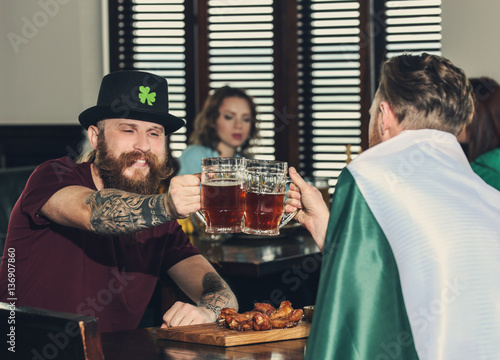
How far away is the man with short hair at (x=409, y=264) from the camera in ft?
5.11

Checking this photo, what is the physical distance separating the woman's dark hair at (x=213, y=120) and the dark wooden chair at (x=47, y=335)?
10.2 feet

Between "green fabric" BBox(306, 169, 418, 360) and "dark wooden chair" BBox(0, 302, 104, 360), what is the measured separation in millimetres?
521

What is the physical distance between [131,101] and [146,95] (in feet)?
0.20

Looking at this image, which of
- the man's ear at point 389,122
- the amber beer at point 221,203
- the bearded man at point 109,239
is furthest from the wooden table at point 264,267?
the man's ear at point 389,122

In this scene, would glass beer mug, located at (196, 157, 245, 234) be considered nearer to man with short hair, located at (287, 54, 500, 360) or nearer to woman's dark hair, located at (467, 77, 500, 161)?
man with short hair, located at (287, 54, 500, 360)

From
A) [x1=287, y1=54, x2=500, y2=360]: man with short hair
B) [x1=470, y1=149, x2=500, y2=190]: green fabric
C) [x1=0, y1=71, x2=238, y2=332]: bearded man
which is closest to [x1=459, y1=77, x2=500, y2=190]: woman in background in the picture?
[x1=470, y1=149, x2=500, y2=190]: green fabric

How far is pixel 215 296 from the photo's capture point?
88.8 inches

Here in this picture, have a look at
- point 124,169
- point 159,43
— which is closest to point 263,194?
point 124,169

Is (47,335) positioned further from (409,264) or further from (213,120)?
(213,120)

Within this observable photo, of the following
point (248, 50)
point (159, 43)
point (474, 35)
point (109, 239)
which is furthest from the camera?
point (159, 43)

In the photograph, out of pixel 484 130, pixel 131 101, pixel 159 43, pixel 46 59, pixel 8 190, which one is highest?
pixel 159 43

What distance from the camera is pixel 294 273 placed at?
10.6ft

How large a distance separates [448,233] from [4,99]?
443cm

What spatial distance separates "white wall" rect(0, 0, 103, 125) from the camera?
17.2 feet
